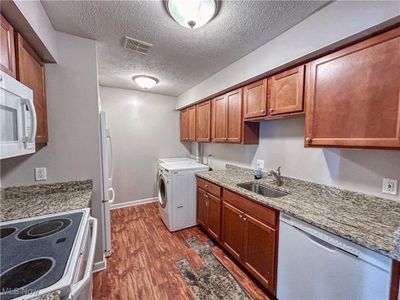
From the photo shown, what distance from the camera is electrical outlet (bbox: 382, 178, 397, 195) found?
1.28 m

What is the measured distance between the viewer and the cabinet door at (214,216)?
2.26m

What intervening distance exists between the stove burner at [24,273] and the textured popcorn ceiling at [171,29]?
1.69m

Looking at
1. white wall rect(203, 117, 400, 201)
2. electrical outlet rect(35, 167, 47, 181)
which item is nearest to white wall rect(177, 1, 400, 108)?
white wall rect(203, 117, 400, 201)

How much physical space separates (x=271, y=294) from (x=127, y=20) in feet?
9.10

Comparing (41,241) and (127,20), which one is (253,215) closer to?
(41,241)

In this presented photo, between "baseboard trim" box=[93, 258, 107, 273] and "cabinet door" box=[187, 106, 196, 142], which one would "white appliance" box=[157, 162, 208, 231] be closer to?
"cabinet door" box=[187, 106, 196, 142]

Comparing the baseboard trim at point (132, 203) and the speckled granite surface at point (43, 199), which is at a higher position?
the speckled granite surface at point (43, 199)

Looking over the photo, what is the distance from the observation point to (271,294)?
5.30ft

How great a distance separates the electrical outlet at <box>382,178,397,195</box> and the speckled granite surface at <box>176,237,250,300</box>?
57.5 inches

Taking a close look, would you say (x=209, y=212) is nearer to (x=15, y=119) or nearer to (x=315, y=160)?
(x=315, y=160)

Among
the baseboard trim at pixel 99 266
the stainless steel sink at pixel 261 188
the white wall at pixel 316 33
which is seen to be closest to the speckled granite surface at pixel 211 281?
the baseboard trim at pixel 99 266

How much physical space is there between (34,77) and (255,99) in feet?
6.94

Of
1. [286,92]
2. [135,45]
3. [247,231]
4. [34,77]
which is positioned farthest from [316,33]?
[34,77]

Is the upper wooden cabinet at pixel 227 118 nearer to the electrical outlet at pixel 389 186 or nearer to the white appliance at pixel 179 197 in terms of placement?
the white appliance at pixel 179 197
